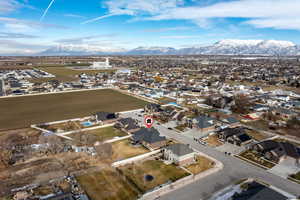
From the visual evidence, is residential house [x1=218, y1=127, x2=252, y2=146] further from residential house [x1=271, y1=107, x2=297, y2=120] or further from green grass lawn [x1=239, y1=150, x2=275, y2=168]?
residential house [x1=271, y1=107, x2=297, y2=120]

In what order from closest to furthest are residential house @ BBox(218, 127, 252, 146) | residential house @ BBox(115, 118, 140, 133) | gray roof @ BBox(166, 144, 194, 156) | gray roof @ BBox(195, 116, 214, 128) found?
gray roof @ BBox(166, 144, 194, 156)
residential house @ BBox(218, 127, 252, 146)
residential house @ BBox(115, 118, 140, 133)
gray roof @ BBox(195, 116, 214, 128)

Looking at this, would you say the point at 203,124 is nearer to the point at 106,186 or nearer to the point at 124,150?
the point at 124,150

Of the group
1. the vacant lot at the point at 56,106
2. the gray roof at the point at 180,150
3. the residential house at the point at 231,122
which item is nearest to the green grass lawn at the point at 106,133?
the vacant lot at the point at 56,106

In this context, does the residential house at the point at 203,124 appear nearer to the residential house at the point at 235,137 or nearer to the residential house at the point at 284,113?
A: the residential house at the point at 235,137

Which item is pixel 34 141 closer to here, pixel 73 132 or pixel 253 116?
pixel 73 132

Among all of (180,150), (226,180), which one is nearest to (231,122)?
(180,150)

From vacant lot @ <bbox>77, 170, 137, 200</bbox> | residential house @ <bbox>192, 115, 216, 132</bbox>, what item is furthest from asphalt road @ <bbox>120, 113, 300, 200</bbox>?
residential house @ <bbox>192, 115, 216, 132</bbox>

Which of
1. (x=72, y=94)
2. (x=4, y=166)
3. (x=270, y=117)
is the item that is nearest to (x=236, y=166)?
(x=270, y=117)
